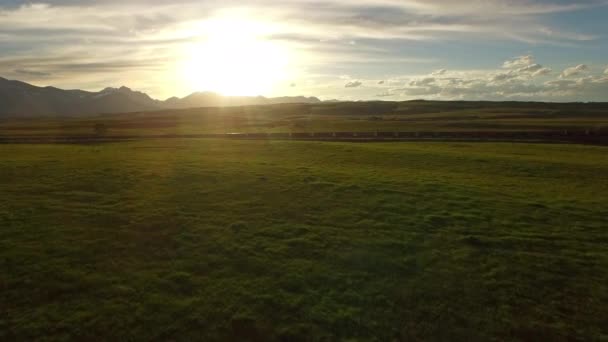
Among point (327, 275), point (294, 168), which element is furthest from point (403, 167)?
point (327, 275)

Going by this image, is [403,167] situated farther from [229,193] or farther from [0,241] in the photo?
[0,241]

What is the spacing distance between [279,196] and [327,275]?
11.8 metres

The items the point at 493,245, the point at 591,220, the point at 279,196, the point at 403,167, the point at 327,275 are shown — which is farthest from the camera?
the point at 403,167

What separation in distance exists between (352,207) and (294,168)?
13.8 meters

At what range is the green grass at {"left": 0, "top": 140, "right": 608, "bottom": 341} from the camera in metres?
12.9

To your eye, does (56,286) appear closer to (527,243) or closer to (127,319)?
(127,319)

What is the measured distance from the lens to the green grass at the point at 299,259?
12.9m

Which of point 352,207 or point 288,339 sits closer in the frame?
point 288,339

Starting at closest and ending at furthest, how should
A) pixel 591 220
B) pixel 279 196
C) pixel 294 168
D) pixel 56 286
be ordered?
pixel 56 286 → pixel 591 220 → pixel 279 196 → pixel 294 168

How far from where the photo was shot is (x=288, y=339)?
1213cm

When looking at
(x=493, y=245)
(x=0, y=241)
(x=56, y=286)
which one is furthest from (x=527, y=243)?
(x=0, y=241)

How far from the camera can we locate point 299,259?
56.7ft

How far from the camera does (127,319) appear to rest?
1284 centimetres

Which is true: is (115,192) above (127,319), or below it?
above
